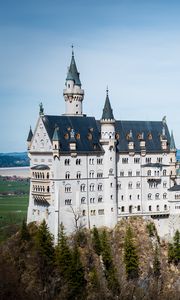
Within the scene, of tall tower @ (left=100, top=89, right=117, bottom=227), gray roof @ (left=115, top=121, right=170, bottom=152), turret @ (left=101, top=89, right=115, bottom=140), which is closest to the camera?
turret @ (left=101, top=89, right=115, bottom=140)

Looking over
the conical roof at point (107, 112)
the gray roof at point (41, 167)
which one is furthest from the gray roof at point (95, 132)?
the gray roof at point (41, 167)

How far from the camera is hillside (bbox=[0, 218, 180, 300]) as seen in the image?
8125cm

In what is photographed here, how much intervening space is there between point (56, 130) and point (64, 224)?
14.0 metres

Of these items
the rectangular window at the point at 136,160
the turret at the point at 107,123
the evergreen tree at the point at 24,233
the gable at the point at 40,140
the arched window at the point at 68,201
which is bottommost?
the evergreen tree at the point at 24,233

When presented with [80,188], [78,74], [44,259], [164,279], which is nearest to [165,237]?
[164,279]

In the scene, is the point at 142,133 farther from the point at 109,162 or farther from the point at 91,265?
the point at 91,265

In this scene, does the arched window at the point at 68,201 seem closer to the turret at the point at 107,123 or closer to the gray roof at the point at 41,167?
the gray roof at the point at 41,167

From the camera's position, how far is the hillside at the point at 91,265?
81.2 m

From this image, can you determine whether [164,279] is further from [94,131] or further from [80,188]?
[94,131]

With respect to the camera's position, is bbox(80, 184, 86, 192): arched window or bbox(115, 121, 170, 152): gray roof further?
bbox(115, 121, 170, 152): gray roof

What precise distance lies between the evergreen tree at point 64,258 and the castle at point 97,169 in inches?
254

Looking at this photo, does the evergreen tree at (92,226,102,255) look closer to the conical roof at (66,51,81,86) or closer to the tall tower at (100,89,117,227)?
the tall tower at (100,89,117,227)

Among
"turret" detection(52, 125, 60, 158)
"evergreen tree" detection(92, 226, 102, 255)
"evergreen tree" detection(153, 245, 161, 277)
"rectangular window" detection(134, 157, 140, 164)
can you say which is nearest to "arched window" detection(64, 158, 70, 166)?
"turret" detection(52, 125, 60, 158)

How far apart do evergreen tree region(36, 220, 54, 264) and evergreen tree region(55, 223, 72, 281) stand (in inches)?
39.6
